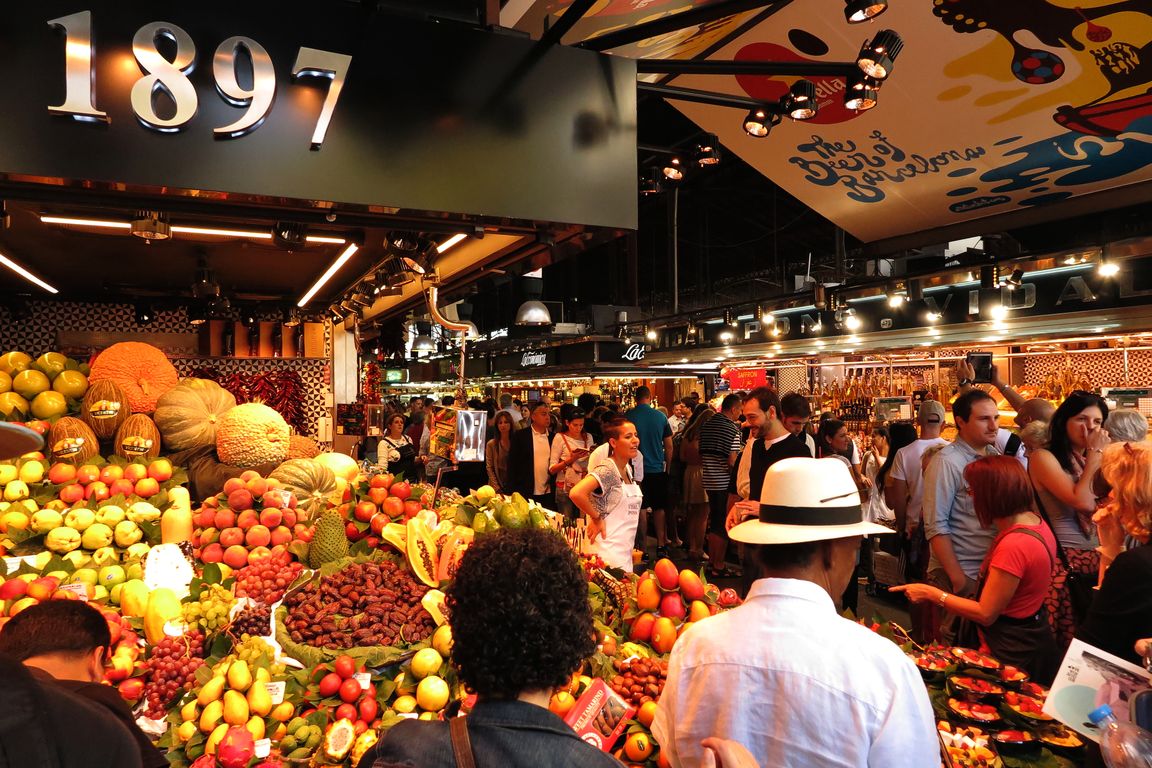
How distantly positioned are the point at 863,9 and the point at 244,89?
8.51 feet

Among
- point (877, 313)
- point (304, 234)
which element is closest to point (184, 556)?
point (304, 234)

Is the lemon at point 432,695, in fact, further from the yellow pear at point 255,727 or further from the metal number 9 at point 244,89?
the metal number 9 at point 244,89

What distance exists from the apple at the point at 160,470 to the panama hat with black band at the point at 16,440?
363 centimetres

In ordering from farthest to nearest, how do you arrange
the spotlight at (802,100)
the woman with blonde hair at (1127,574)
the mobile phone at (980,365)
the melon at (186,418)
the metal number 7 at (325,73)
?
the mobile phone at (980,365)
the melon at (186,418)
the spotlight at (802,100)
the metal number 7 at (325,73)
the woman with blonde hair at (1127,574)

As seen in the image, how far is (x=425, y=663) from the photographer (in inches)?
100

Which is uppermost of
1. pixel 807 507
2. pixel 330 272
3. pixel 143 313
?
pixel 330 272

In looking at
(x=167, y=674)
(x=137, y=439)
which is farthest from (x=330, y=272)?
(x=167, y=674)

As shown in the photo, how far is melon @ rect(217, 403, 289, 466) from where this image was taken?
4484mm

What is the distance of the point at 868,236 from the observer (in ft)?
20.6

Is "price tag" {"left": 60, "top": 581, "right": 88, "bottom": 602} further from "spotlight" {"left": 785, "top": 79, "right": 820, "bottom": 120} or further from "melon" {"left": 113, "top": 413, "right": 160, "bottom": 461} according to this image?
"spotlight" {"left": 785, "top": 79, "right": 820, "bottom": 120}

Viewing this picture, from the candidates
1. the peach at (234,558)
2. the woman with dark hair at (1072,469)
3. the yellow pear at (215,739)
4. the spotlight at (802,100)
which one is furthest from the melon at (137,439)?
the woman with dark hair at (1072,469)

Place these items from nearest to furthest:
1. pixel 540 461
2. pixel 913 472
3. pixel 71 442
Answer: pixel 71 442
pixel 913 472
pixel 540 461

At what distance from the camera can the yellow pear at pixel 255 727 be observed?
226 centimetres

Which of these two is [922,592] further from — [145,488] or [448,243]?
[145,488]
